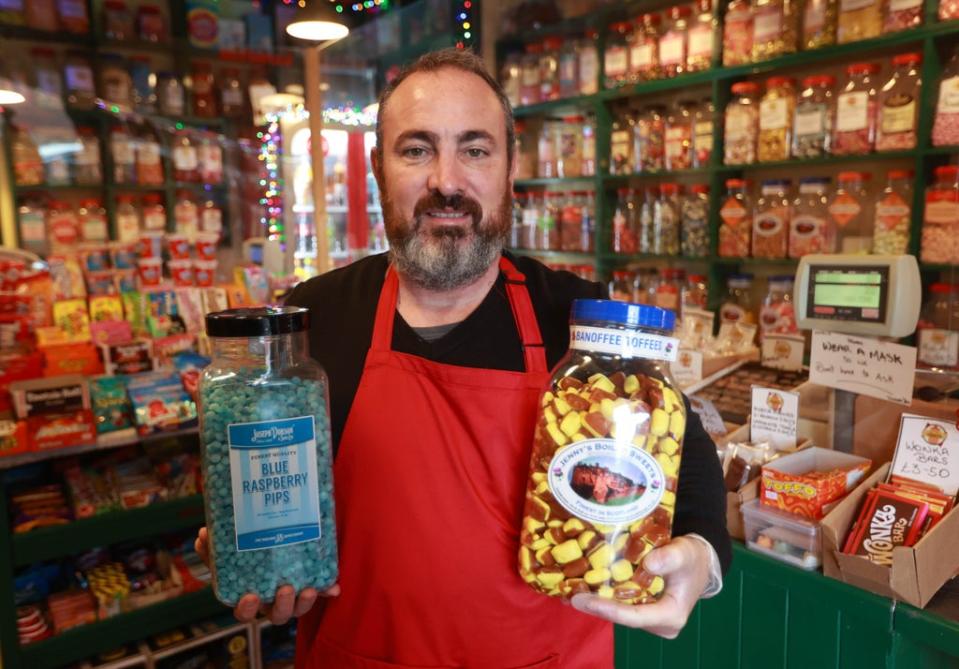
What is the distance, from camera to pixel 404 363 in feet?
3.52

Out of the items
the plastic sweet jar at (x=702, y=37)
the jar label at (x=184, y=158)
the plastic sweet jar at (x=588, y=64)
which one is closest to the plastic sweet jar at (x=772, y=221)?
the plastic sweet jar at (x=702, y=37)

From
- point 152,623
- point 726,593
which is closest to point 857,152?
point 726,593

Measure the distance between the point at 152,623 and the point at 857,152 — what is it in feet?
9.68

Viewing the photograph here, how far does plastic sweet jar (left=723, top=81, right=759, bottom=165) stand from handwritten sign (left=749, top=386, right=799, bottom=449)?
1736mm

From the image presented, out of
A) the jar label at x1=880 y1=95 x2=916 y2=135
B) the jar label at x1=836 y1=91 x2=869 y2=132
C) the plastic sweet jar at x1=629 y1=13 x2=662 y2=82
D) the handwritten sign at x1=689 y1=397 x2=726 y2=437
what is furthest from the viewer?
the plastic sweet jar at x1=629 y1=13 x2=662 y2=82

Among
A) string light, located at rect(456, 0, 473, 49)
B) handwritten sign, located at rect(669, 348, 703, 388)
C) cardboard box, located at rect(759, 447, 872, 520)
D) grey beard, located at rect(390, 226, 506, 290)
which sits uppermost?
string light, located at rect(456, 0, 473, 49)

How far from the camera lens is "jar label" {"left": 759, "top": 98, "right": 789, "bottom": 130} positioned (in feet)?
9.21

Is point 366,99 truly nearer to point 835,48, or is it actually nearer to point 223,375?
point 835,48

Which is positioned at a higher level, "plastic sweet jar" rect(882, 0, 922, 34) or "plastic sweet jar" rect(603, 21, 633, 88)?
"plastic sweet jar" rect(603, 21, 633, 88)

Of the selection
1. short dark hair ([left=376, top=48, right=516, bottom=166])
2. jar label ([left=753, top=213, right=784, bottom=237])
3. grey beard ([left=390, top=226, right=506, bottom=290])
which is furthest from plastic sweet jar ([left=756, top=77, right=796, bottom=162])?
grey beard ([left=390, top=226, right=506, bottom=290])

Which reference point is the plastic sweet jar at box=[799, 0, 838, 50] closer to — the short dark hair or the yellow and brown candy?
the short dark hair

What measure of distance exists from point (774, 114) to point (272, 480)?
2.71 meters

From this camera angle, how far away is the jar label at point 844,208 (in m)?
2.70

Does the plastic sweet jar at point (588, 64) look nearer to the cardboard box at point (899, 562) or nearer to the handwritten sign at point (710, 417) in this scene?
the handwritten sign at point (710, 417)
